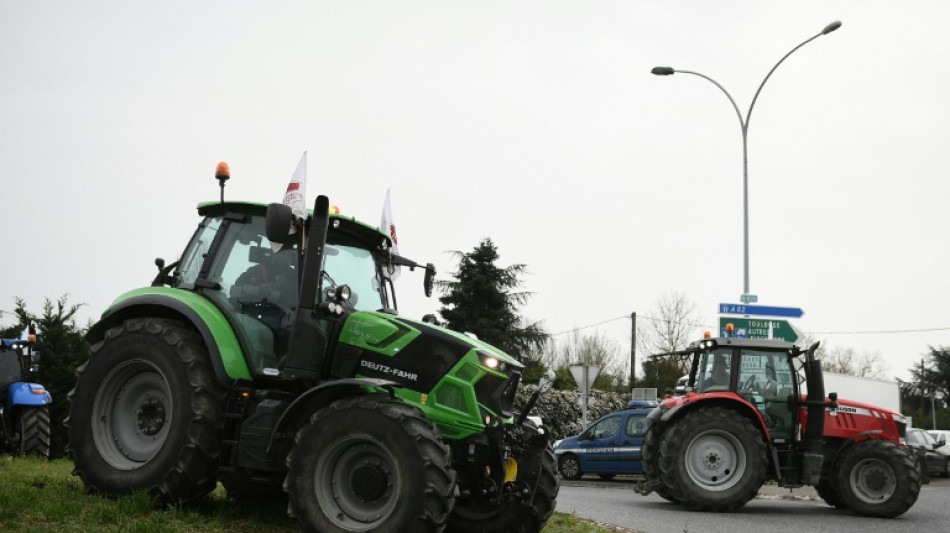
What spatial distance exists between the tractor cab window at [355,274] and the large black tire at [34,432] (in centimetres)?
923

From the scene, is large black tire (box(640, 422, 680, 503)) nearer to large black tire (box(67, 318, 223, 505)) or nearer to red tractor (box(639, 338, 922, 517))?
red tractor (box(639, 338, 922, 517))

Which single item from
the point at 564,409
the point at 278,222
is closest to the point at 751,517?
the point at 278,222

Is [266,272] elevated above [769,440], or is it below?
above

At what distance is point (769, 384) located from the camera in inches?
586

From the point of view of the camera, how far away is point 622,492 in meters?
18.9

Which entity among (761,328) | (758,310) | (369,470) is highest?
(758,310)

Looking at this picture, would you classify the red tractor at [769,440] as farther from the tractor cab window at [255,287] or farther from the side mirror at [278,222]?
the side mirror at [278,222]

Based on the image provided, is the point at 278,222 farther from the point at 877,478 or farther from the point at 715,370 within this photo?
the point at 877,478

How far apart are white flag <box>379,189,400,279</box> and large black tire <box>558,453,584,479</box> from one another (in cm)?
1492

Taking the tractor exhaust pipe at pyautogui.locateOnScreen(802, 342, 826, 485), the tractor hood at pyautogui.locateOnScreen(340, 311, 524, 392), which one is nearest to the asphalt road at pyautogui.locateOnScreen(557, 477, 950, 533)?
the tractor exhaust pipe at pyautogui.locateOnScreen(802, 342, 826, 485)

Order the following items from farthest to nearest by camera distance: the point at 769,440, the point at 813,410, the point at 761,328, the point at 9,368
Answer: the point at 761,328 < the point at 9,368 < the point at 813,410 < the point at 769,440

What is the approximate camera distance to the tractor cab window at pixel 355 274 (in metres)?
8.43

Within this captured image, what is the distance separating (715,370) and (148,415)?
9.36 meters

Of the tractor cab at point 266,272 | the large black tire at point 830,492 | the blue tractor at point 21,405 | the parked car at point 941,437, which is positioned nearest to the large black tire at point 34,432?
the blue tractor at point 21,405
